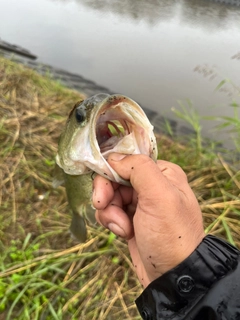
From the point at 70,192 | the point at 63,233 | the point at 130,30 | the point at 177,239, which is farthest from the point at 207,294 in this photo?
the point at 130,30

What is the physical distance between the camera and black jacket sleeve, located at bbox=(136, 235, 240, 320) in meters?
1.30

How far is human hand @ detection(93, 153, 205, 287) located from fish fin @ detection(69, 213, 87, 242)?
2.26ft

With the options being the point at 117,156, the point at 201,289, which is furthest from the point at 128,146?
the point at 201,289

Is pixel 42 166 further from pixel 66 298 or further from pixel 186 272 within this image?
pixel 186 272

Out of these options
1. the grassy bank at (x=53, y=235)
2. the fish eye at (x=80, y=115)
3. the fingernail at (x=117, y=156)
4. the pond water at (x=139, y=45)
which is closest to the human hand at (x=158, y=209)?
the fingernail at (x=117, y=156)

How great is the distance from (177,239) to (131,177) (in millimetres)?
316

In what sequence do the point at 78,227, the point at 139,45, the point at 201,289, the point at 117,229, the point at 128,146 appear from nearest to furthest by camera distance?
1. the point at 201,289
2. the point at 128,146
3. the point at 117,229
4. the point at 78,227
5. the point at 139,45

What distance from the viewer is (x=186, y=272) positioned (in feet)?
4.41

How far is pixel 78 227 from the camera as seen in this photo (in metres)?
2.27

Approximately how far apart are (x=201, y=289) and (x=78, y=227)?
112cm

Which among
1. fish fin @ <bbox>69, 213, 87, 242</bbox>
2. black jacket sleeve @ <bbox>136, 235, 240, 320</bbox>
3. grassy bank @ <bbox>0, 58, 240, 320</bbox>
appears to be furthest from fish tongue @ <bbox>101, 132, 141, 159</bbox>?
grassy bank @ <bbox>0, 58, 240, 320</bbox>

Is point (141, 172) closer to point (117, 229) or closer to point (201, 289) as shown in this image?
point (117, 229)

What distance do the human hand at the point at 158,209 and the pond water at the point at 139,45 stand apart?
468 cm

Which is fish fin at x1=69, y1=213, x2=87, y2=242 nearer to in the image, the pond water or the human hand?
the human hand
